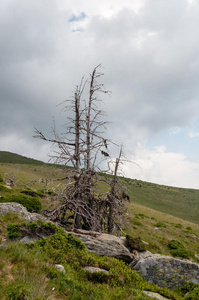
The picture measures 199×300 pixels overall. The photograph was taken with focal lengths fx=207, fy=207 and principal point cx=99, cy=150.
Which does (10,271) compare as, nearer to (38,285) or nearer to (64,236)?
(38,285)

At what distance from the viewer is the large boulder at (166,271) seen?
9227 mm

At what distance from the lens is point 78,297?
5.45 metres

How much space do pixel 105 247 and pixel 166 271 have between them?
2.96 metres

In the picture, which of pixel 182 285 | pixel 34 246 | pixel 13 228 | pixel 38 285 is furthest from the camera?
pixel 182 285

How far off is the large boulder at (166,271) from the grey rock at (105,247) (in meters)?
0.82

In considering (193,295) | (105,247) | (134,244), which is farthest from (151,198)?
(193,295)

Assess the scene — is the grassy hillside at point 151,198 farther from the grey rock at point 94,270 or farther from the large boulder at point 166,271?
the grey rock at point 94,270

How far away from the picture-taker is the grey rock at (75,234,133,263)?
991cm

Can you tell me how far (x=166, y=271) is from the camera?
9516mm

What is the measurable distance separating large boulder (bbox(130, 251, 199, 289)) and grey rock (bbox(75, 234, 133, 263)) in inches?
32.4

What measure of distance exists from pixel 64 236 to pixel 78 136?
6591 mm

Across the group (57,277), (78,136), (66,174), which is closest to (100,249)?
(57,277)

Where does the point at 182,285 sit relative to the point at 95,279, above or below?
below

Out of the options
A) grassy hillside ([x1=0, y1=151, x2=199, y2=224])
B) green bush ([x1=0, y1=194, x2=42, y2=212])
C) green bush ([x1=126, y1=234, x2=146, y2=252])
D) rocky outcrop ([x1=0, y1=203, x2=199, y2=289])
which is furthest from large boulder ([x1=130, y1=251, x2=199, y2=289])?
grassy hillside ([x1=0, y1=151, x2=199, y2=224])
